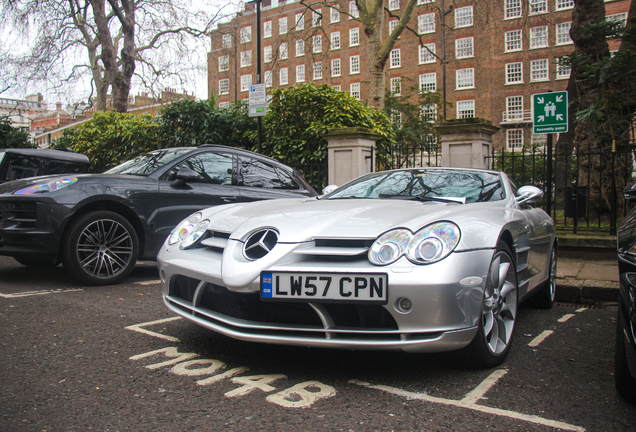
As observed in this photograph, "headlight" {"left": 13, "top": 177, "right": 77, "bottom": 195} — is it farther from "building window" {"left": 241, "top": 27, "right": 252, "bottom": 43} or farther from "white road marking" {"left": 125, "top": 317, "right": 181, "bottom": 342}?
"building window" {"left": 241, "top": 27, "right": 252, "bottom": 43}

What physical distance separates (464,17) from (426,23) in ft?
11.2

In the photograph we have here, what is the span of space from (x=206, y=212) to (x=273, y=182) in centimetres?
308

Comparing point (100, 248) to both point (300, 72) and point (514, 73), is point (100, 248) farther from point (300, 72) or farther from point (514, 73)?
point (300, 72)

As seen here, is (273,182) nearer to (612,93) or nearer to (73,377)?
(73,377)

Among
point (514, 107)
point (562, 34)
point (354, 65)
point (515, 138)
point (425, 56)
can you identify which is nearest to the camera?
point (562, 34)

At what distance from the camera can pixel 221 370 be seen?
2.89 metres

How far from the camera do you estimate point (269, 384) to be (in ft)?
8.79

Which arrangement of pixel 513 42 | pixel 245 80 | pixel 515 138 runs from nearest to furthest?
pixel 513 42
pixel 515 138
pixel 245 80

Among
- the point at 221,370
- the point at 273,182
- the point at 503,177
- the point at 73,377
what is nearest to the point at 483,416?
the point at 221,370

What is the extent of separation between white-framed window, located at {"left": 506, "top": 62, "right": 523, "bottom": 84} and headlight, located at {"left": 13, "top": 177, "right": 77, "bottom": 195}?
45007 mm

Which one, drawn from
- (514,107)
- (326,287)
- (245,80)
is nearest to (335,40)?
(245,80)

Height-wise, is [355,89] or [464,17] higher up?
[464,17]

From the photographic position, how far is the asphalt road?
226 centimetres

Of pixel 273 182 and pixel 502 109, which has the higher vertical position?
pixel 502 109
